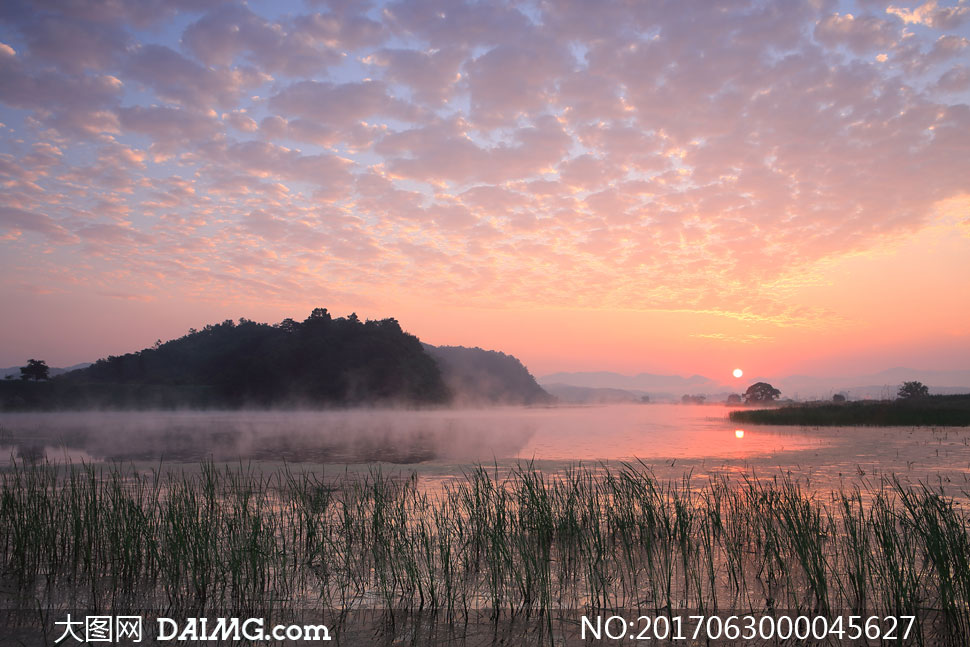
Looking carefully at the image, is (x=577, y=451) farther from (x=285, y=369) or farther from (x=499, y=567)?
(x=285, y=369)

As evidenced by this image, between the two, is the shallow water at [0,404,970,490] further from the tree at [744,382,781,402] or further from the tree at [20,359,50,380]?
the tree at [744,382,781,402]

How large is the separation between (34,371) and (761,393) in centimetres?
9417

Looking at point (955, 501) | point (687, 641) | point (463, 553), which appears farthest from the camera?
point (955, 501)

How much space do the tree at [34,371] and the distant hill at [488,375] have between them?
67358mm

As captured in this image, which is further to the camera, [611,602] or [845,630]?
[611,602]

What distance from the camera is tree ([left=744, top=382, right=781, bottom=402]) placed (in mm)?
89438

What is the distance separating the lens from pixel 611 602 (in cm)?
511

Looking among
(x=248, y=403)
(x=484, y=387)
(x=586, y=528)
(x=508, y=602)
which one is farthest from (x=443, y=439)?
(x=484, y=387)

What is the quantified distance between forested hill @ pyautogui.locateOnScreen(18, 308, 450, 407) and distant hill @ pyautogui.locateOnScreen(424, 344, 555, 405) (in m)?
34.4

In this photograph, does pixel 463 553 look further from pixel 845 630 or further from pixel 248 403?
pixel 248 403

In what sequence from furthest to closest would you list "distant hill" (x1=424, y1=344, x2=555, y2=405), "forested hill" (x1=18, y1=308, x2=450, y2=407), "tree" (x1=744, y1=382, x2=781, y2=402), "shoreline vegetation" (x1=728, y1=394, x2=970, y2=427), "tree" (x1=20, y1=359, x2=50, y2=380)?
"distant hill" (x1=424, y1=344, x2=555, y2=405), "tree" (x1=744, y1=382, x2=781, y2=402), "forested hill" (x1=18, y1=308, x2=450, y2=407), "tree" (x1=20, y1=359, x2=50, y2=380), "shoreline vegetation" (x1=728, y1=394, x2=970, y2=427)

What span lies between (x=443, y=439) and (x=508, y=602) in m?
19.8

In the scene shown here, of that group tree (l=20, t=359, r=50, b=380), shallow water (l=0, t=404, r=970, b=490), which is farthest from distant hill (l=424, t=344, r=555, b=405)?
shallow water (l=0, t=404, r=970, b=490)

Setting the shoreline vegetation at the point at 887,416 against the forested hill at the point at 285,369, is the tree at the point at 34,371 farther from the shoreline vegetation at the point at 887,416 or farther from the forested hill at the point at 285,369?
the shoreline vegetation at the point at 887,416
